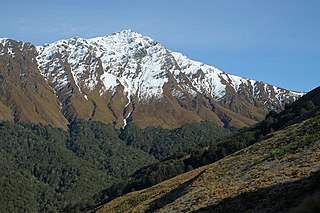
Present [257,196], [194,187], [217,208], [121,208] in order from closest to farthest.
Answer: [257,196] < [217,208] < [194,187] < [121,208]

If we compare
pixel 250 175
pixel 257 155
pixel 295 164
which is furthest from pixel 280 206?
pixel 257 155

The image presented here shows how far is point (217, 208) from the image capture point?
3209 centimetres

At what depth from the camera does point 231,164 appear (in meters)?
51.8

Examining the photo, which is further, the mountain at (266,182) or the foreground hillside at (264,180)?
the foreground hillside at (264,180)

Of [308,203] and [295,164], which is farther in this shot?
[295,164]

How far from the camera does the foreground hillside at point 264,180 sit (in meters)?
27.3

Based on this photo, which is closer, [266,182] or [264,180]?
[266,182]

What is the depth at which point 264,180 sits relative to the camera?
3412 centimetres

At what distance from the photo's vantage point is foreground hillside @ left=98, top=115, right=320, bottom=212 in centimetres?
2728

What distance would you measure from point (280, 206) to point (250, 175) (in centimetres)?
1448

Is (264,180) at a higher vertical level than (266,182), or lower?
higher

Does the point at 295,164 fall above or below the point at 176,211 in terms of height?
above

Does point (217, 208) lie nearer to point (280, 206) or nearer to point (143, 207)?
point (280, 206)

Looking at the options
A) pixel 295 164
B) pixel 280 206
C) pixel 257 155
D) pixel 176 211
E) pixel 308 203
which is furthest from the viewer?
A: pixel 257 155
